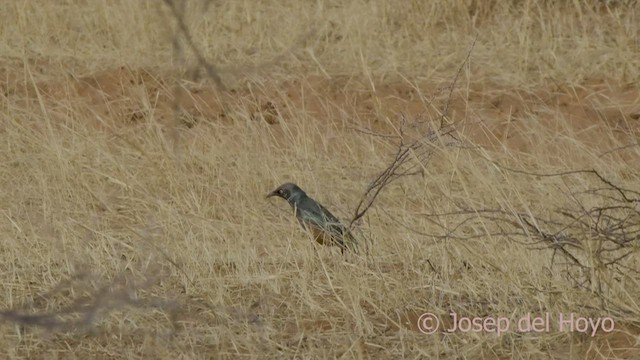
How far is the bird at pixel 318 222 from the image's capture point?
211 inches

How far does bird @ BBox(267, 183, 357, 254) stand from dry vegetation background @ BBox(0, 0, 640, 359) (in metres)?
0.10

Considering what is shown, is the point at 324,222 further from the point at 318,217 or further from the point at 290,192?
the point at 290,192

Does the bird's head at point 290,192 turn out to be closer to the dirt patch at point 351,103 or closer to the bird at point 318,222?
the bird at point 318,222

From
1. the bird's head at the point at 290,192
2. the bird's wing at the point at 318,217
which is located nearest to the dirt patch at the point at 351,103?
the bird's head at the point at 290,192

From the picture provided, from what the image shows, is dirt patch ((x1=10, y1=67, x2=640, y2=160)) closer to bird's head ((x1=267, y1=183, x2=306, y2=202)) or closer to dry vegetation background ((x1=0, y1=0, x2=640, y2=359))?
dry vegetation background ((x1=0, y1=0, x2=640, y2=359))

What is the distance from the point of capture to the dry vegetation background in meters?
4.37

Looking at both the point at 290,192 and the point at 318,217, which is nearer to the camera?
the point at 318,217

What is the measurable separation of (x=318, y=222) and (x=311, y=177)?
1.51 metres

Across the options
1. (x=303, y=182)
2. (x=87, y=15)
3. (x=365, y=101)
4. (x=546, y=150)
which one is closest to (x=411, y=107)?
(x=365, y=101)

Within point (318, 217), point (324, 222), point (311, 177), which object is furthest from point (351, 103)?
point (324, 222)

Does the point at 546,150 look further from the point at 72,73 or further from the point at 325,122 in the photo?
the point at 72,73

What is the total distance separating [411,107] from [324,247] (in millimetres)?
3967

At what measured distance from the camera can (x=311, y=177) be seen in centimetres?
710

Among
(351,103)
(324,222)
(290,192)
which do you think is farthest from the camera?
(351,103)
